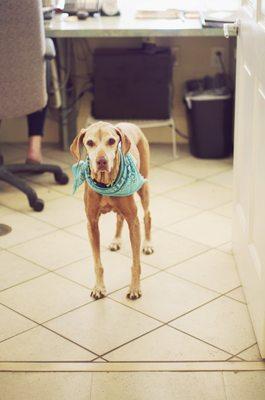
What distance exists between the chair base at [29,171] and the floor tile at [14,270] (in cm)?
51

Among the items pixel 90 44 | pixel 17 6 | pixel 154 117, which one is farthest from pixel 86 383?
pixel 90 44

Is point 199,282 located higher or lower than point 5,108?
lower

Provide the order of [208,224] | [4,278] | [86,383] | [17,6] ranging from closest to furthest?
[86,383] < [4,278] < [17,6] < [208,224]

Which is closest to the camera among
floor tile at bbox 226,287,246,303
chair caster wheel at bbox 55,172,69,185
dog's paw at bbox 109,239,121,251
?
floor tile at bbox 226,287,246,303

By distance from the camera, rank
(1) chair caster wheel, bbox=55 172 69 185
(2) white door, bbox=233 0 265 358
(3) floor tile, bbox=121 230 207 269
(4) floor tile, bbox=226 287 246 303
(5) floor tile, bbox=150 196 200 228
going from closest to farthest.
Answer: (2) white door, bbox=233 0 265 358
(4) floor tile, bbox=226 287 246 303
(3) floor tile, bbox=121 230 207 269
(5) floor tile, bbox=150 196 200 228
(1) chair caster wheel, bbox=55 172 69 185

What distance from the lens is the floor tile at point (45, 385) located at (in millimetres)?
2271

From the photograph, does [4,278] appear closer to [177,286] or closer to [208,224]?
[177,286]

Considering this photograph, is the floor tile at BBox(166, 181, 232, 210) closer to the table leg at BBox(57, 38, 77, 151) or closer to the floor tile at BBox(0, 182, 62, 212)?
the floor tile at BBox(0, 182, 62, 212)

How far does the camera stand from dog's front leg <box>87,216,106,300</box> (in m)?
2.78

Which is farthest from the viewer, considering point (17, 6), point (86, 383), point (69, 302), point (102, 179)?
point (17, 6)

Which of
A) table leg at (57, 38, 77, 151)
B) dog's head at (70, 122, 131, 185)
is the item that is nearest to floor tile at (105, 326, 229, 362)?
dog's head at (70, 122, 131, 185)

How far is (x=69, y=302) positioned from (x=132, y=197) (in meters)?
0.46

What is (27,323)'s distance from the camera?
2.70 m

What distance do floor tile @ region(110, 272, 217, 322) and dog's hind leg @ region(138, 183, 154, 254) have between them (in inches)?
8.6
